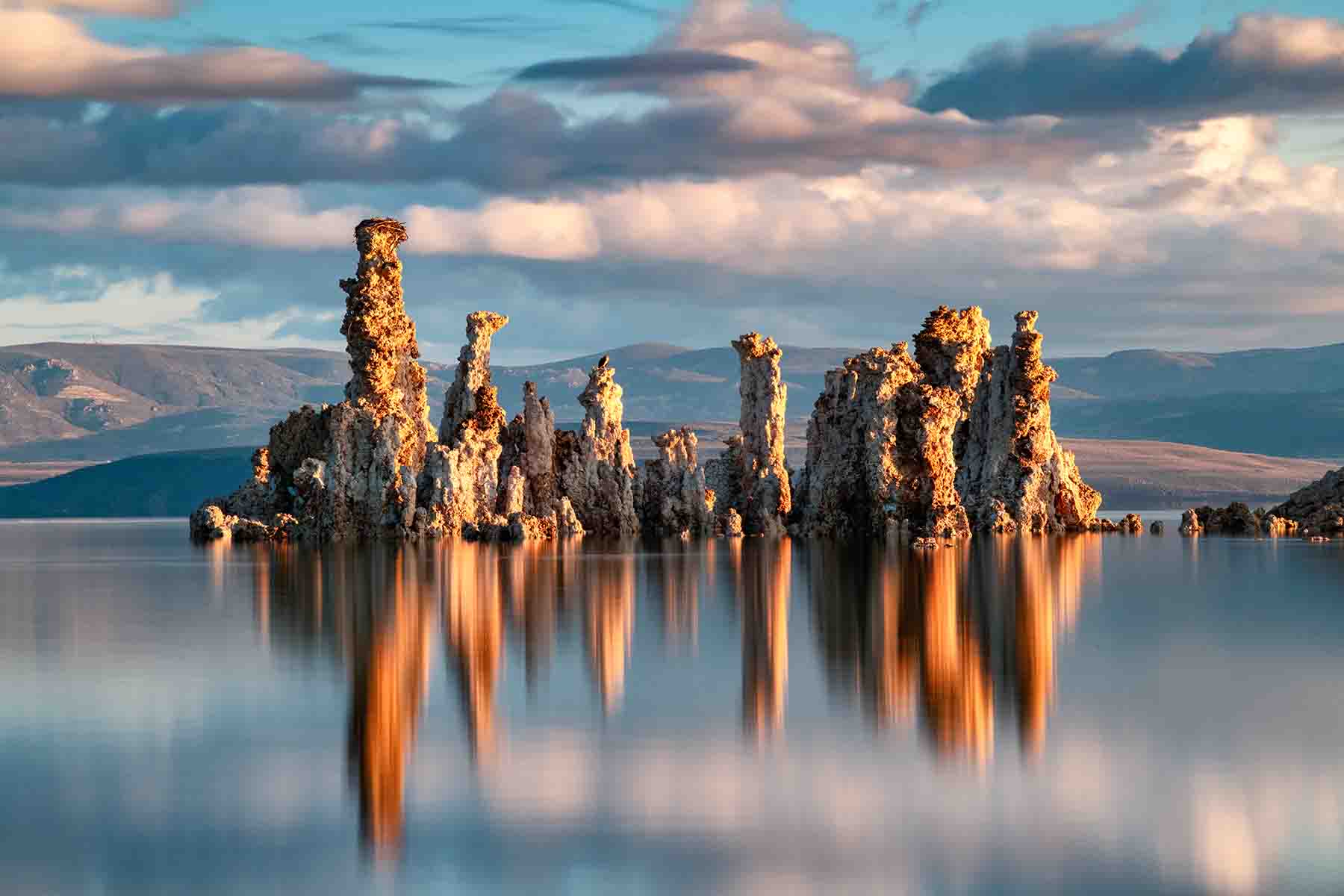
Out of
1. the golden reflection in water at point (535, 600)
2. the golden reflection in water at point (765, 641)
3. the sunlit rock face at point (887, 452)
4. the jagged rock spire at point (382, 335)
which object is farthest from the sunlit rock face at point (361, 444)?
the golden reflection in water at point (765, 641)

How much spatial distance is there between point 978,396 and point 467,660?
64.4 m

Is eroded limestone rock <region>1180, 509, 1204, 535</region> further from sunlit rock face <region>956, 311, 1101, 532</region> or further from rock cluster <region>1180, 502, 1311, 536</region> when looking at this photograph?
sunlit rock face <region>956, 311, 1101, 532</region>

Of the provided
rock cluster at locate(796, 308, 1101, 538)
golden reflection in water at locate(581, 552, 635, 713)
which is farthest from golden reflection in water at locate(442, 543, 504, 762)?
rock cluster at locate(796, 308, 1101, 538)

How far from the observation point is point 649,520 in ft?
324

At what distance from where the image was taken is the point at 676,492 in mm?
97375

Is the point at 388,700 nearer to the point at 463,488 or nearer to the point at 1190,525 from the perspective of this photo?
the point at 463,488

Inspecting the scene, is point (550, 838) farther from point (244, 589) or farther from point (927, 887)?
point (244, 589)

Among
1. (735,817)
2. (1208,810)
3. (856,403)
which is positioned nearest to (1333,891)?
(1208,810)

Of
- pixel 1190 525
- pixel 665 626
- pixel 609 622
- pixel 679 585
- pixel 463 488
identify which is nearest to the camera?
pixel 665 626

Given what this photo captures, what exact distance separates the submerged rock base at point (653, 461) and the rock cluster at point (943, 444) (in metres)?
0.11

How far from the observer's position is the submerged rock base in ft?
284

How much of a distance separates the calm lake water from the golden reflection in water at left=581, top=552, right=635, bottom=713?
211 mm

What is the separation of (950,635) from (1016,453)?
5478cm

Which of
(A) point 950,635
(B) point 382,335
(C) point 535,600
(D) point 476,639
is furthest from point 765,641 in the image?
(B) point 382,335
